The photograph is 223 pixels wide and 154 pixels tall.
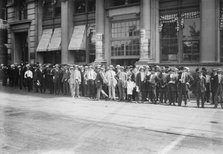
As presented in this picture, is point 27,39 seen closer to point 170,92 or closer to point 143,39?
point 143,39

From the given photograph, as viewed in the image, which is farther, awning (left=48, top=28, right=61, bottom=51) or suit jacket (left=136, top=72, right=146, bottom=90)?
awning (left=48, top=28, right=61, bottom=51)

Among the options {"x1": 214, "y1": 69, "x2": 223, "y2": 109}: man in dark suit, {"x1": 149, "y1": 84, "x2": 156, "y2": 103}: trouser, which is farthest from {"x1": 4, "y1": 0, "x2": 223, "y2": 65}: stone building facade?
{"x1": 149, "y1": 84, "x2": 156, "y2": 103}: trouser

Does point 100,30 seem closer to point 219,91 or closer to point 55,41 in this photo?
point 55,41

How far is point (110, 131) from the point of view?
8180 mm

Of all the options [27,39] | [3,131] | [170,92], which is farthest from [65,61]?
[3,131]

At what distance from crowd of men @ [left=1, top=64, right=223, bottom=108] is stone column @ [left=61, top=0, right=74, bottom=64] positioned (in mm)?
3950

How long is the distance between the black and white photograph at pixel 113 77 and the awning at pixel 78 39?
0.10 m

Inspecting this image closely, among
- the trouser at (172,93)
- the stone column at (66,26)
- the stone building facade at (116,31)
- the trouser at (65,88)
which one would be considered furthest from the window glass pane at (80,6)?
the trouser at (172,93)

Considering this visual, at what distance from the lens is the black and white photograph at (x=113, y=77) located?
292 inches

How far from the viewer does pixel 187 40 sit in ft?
59.5

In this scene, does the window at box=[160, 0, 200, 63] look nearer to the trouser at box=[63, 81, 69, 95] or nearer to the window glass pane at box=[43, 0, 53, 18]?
the trouser at box=[63, 81, 69, 95]

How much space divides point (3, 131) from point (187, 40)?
1353 centimetres

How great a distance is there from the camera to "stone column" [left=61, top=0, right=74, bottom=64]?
2398cm

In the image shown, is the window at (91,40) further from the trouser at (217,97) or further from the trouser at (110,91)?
the trouser at (217,97)
